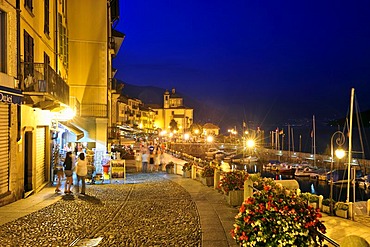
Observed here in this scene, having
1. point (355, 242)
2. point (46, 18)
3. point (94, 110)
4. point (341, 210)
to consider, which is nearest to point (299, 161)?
point (94, 110)

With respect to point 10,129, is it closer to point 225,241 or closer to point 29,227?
point 29,227

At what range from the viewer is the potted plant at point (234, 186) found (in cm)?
1207

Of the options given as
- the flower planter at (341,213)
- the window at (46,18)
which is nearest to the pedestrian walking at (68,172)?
the window at (46,18)

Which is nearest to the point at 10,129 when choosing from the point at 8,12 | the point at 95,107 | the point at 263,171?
the point at 8,12

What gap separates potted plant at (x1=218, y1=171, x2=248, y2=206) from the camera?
1207 cm

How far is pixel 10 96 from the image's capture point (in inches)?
458

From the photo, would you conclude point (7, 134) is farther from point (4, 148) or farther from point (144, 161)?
point (144, 161)

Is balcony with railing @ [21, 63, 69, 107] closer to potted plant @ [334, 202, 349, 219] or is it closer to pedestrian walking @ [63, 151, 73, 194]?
pedestrian walking @ [63, 151, 73, 194]

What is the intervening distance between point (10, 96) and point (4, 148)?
6.21 ft

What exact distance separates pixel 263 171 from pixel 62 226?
58.6 m

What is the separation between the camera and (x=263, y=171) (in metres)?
65.4

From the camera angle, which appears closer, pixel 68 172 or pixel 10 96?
pixel 10 96

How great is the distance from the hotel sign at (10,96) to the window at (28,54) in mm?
1626

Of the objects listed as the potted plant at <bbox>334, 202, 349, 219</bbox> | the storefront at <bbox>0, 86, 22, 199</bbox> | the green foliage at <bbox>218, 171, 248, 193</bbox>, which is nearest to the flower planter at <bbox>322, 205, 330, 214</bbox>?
the potted plant at <bbox>334, 202, 349, 219</bbox>
